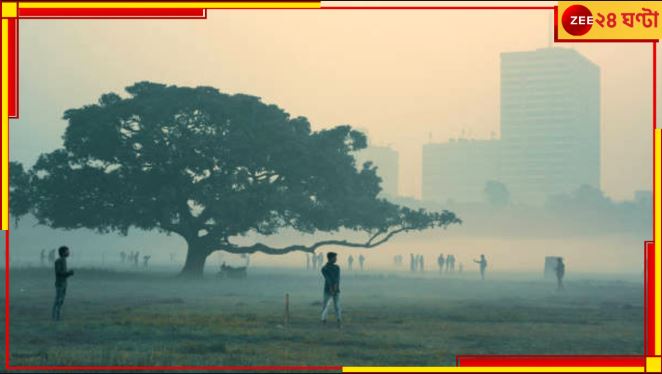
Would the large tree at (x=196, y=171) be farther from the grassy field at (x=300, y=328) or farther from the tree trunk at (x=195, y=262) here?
the grassy field at (x=300, y=328)

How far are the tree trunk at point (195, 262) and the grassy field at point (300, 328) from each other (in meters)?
16.0

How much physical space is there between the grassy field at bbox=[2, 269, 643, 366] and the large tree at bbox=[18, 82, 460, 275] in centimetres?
1596

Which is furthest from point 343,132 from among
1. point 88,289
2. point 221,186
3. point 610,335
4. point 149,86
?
point 610,335

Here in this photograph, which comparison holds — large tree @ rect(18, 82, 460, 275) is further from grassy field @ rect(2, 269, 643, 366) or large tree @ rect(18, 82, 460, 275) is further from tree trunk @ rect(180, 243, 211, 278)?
grassy field @ rect(2, 269, 643, 366)

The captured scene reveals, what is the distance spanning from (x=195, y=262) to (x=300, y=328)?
1502 inches

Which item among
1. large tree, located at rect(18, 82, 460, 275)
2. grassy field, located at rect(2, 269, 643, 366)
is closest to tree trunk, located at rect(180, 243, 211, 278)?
large tree, located at rect(18, 82, 460, 275)

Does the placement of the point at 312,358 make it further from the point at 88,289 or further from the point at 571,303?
the point at 88,289

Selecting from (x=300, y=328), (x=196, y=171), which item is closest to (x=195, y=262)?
(x=196, y=171)

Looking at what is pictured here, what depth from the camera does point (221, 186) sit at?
199 feet

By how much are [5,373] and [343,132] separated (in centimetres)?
4884

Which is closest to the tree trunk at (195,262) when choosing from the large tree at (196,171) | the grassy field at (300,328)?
the large tree at (196,171)

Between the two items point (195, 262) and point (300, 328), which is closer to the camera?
point (300, 328)

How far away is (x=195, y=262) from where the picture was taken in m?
62.4

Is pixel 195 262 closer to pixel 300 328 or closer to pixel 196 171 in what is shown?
pixel 196 171
